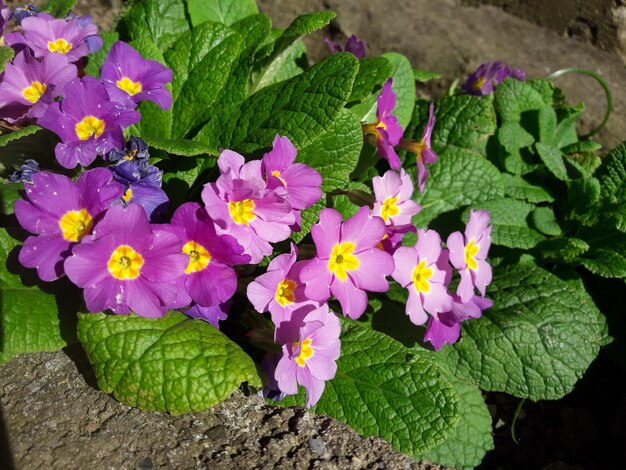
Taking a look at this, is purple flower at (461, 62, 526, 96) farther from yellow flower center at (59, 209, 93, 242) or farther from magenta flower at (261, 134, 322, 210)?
yellow flower center at (59, 209, 93, 242)

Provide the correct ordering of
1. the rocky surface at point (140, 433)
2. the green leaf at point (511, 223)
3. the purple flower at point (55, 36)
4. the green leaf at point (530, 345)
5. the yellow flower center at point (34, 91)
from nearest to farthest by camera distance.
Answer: the rocky surface at point (140, 433) → the yellow flower center at point (34, 91) → the purple flower at point (55, 36) → the green leaf at point (530, 345) → the green leaf at point (511, 223)

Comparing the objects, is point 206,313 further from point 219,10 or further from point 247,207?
point 219,10

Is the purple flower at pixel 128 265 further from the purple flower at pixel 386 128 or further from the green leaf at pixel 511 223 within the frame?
the green leaf at pixel 511 223

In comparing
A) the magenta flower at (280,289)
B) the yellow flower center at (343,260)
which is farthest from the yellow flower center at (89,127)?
the yellow flower center at (343,260)

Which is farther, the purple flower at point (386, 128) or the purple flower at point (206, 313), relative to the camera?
the purple flower at point (386, 128)

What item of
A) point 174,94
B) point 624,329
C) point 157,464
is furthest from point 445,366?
point 174,94

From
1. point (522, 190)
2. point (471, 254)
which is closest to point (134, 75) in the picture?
point (471, 254)

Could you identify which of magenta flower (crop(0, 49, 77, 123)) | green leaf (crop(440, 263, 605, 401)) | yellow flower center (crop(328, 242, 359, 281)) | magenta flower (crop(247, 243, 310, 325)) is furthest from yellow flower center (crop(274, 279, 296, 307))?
magenta flower (crop(0, 49, 77, 123))
